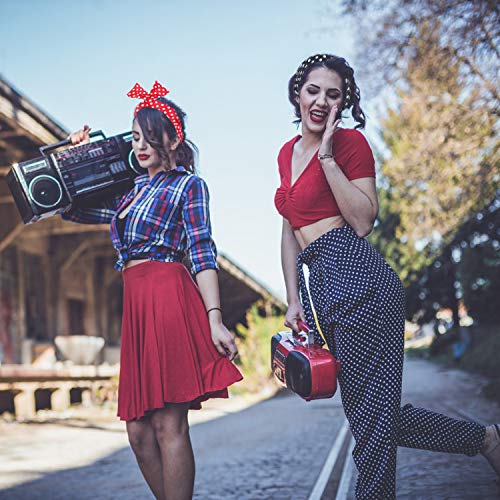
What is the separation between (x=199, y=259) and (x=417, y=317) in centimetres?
2762

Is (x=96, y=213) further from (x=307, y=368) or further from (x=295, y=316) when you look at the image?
(x=307, y=368)

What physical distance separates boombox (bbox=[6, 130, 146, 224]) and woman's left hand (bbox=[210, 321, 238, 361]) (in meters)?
0.78

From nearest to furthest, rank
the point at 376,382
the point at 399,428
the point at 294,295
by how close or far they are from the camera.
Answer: the point at 376,382
the point at 399,428
the point at 294,295

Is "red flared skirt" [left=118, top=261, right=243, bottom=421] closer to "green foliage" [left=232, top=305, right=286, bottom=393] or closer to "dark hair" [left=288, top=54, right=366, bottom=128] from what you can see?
"dark hair" [left=288, top=54, right=366, bottom=128]

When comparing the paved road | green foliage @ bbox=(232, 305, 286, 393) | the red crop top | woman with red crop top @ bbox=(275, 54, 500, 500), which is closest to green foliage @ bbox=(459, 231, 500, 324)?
green foliage @ bbox=(232, 305, 286, 393)

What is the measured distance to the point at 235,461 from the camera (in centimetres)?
548

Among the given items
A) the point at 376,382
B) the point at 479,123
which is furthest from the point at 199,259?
the point at 479,123

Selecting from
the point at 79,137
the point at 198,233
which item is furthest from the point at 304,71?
the point at 79,137

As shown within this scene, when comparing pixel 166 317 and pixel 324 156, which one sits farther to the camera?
pixel 166 317

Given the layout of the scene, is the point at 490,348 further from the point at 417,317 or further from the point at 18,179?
the point at 18,179

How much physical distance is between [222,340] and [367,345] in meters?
0.51

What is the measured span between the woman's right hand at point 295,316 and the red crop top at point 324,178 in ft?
1.02

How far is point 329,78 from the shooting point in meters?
2.67

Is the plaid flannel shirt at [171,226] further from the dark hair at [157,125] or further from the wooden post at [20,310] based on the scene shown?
the wooden post at [20,310]
